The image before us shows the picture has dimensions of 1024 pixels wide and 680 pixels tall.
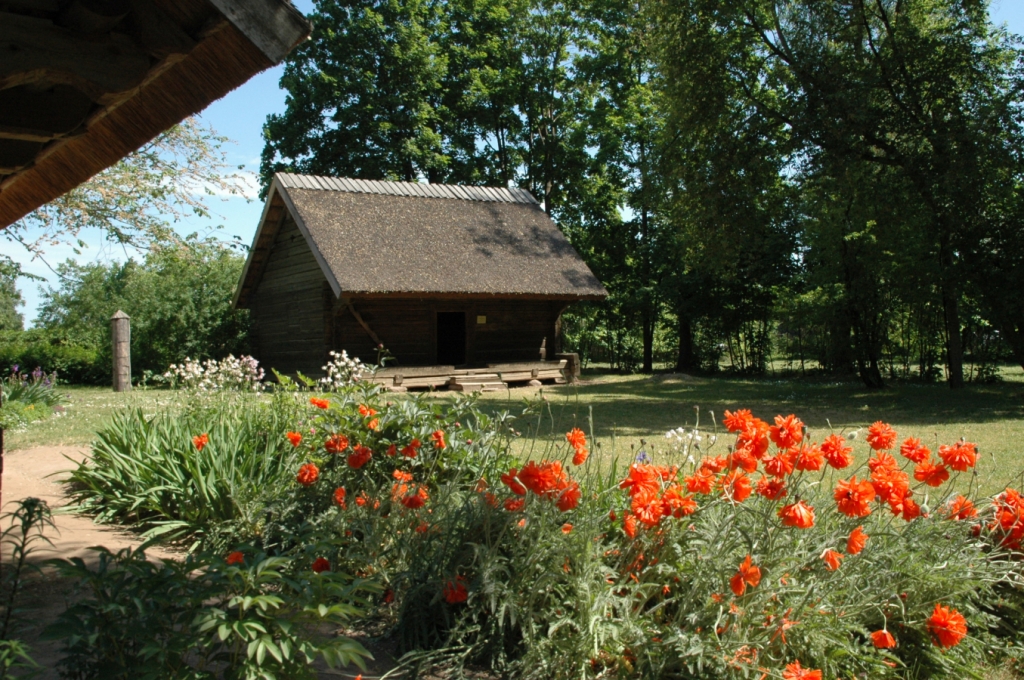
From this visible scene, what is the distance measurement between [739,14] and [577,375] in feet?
32.1

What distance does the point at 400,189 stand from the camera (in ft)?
66.3

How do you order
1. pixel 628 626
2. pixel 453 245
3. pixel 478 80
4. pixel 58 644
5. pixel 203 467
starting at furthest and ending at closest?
pixel 478 80 → pixel 453 245 → pixel 203 467 → pixel 58 644 → pixel 628 626

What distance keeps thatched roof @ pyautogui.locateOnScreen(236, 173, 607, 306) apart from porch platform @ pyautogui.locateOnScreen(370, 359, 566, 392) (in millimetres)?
1757

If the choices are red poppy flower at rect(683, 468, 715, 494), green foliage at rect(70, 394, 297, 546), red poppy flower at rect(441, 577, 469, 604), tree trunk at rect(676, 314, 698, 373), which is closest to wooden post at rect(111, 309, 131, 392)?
green foliage at rect(70, 394, 297, 546)

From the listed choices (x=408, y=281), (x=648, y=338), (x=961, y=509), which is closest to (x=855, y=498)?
(x=961, y=509)

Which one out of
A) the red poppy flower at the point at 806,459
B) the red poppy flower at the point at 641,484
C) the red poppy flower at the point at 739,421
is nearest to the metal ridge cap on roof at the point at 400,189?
the red poppy flower at the point at 739,421

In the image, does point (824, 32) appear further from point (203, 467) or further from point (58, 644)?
point (58, 644)

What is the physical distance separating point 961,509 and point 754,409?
32.9ft

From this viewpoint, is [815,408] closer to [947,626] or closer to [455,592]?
[947,626]

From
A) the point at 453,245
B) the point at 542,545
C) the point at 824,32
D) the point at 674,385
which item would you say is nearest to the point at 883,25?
the point at 824,32

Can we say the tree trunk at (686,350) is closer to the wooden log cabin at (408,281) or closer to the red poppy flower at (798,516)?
the wooden log cabin at (408,281)

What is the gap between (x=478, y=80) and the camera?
2747 centimetres

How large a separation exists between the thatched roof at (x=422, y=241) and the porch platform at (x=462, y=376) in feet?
5.77

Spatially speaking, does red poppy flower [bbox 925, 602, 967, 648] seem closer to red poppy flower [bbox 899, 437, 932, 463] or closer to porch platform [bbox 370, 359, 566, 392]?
red poppy flower [bbox 899, 437, 932, 463]
